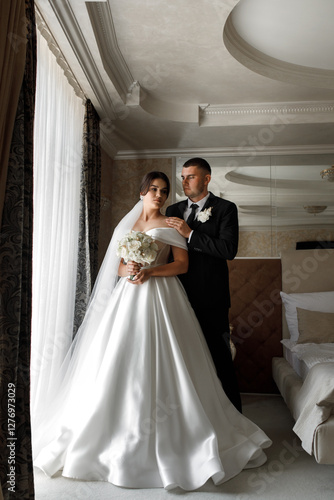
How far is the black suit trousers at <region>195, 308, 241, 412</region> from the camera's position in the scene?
3.04 meters

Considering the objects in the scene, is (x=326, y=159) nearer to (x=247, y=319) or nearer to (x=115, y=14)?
(x=247, y=319)

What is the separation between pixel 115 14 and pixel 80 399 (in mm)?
2622

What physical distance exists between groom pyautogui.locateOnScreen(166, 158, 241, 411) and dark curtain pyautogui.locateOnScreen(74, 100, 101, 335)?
1.11m

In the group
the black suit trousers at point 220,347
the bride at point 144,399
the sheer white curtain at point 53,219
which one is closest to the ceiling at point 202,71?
the sheer white curtain at point 53,219

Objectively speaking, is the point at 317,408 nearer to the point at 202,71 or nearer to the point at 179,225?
the point at 179,225

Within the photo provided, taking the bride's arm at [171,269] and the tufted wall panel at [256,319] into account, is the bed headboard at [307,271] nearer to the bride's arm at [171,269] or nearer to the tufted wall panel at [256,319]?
the tufted wall panel at [256,319]

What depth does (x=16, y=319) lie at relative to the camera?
196cm

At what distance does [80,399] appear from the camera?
2516 millimetres

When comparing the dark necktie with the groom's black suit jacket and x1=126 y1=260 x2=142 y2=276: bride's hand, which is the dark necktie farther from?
x1=126 y1=260 x2=142 y2=276: bride's hand

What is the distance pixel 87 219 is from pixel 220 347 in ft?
5.72

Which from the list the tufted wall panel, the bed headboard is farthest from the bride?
the bed headboard

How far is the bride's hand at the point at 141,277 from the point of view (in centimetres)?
273

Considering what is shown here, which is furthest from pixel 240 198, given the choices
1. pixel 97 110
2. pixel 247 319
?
pixel 97 110

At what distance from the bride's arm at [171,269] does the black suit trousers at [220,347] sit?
393 millimetres
